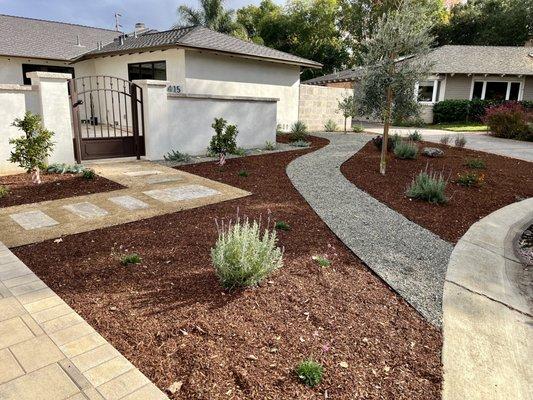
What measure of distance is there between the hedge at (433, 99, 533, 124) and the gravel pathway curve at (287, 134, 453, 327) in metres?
19.1

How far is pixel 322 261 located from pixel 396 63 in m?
5.39

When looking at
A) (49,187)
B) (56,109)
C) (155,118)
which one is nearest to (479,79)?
(155,118)

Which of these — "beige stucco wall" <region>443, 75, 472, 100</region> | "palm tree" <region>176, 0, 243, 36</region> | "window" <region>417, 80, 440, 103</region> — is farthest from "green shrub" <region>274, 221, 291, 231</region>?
"palm tree" <region>176, 0, 243, 36</region>

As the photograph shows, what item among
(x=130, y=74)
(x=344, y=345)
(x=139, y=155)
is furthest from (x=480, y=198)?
(x=130, y=74)

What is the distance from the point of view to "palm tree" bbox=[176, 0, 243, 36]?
2956 cm

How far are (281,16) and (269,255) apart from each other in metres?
37.0

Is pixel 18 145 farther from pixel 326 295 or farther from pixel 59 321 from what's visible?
pixel 326 295

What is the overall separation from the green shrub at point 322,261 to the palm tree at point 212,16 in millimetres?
28965

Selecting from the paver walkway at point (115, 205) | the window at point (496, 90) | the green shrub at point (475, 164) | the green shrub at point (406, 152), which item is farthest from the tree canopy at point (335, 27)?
the paver walkway at point (115, 205)

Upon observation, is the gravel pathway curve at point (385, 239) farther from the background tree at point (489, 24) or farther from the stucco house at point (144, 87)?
the background tree at point (489, 24)

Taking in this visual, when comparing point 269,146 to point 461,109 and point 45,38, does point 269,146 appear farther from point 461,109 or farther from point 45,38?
point 461,109

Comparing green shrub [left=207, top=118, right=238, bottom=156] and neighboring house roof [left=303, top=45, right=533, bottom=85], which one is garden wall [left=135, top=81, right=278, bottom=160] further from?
neighboring house roof [left=303, top=45, right=533, bottom=85]

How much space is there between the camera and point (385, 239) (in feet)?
16.0

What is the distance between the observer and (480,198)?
23.2 ft
